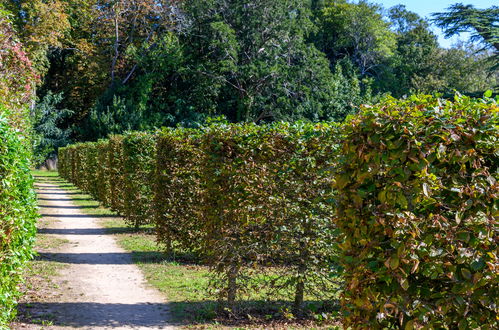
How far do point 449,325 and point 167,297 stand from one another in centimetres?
490

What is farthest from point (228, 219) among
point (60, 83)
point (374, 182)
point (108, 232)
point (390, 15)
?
point (390, 15)

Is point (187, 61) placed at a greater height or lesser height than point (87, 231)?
greater

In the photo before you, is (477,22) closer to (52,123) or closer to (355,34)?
(355,34)

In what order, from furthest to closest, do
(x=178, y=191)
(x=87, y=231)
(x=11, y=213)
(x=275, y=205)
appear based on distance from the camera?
(x=87, y=231) < (x=178, y=191) < (x=275, y=205) < (x=11, y=213)

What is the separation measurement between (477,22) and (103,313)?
18015 millimetres

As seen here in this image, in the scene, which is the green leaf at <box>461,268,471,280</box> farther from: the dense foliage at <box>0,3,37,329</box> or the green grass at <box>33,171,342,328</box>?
the dense foliage at <box>0,3,37,329</box>

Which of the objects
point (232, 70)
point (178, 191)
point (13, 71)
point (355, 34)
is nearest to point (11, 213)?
point (178, 191)

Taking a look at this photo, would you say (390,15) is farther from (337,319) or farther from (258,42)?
(337,319)

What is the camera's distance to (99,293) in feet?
24.7

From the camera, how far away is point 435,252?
3.09 m

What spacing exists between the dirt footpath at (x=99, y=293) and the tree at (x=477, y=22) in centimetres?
1522

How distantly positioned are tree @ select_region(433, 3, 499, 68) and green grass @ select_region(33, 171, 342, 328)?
14226 mm

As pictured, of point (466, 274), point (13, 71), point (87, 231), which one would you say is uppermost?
point (13, 71)

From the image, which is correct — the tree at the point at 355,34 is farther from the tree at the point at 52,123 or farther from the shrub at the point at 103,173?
the shrub at the point at 103,173
